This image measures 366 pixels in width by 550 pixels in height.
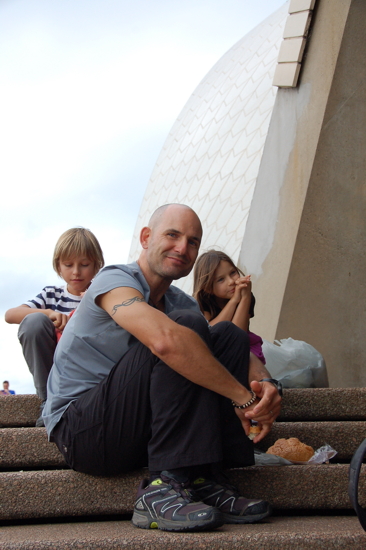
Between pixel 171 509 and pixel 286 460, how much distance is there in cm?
54

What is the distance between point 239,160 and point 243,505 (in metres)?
8.58

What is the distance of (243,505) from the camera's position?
4.72ft

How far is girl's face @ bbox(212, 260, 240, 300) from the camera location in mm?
2789

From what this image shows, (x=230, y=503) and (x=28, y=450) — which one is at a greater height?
(x=230, y=503)

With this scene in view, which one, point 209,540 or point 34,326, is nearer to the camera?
point 209,540

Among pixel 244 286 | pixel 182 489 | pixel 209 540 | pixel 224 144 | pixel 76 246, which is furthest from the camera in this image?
pixel 224 144

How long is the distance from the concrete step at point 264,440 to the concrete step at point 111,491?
14 cm

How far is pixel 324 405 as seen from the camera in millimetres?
2234

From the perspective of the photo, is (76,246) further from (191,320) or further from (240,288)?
(191,320)

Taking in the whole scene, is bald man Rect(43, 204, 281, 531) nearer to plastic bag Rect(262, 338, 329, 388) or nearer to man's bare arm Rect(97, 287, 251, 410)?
man's bare arm Rect(97, 287, 251, 410)

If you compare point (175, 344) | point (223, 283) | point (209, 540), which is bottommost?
point (209, 540)

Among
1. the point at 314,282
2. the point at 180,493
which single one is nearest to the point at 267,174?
the point at 314,282

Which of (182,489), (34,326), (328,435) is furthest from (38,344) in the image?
(328,435)

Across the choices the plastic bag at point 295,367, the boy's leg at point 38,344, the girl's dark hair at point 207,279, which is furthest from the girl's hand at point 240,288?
the boy's leg at point 38,344
